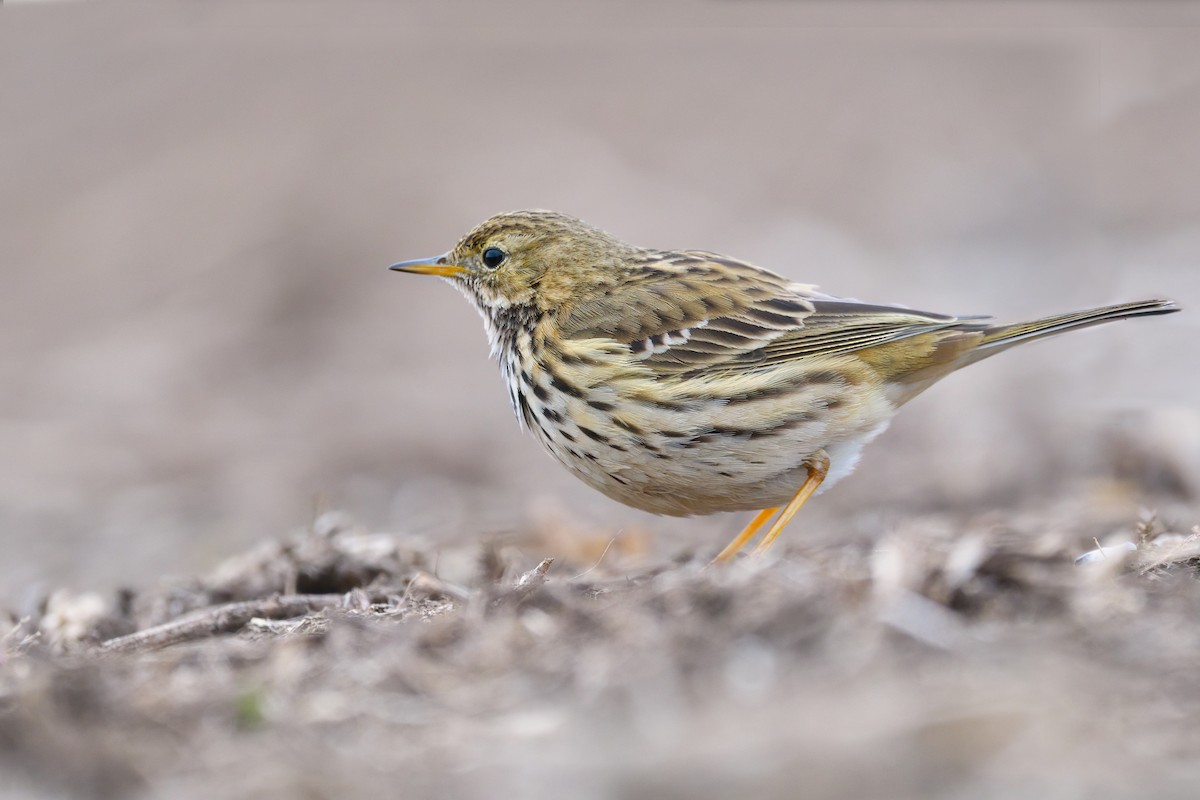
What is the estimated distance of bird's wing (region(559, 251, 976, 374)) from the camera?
632 centimetres

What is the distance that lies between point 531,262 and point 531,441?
18.7 ft

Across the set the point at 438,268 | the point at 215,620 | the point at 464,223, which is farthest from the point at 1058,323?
the point at 464,223

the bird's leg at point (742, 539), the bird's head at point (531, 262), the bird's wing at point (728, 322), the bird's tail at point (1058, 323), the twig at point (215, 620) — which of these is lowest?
the bird's leg at point (742, 539)

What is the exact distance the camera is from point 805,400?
6.17m

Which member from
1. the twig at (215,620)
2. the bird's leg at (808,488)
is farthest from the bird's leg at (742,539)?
the twig at (215,620)

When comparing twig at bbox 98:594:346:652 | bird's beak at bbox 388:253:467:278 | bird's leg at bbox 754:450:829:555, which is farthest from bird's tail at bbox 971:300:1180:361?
twig at bbox 98:594:346:652

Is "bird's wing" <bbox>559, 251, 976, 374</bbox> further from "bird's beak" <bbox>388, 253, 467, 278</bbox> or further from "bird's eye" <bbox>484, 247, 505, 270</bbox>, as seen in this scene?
"bird's beak" <bbox>388, 253, 467, 278</bbox>

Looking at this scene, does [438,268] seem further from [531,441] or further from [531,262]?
[531,441]

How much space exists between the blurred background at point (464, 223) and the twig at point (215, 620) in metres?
2.08

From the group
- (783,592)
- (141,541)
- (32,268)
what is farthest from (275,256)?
(783,592)

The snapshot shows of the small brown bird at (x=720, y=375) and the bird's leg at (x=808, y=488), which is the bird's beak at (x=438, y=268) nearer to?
the small brown bird at (x=720, y=375)

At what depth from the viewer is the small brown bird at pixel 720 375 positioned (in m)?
6.07

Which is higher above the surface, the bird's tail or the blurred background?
the blurred background

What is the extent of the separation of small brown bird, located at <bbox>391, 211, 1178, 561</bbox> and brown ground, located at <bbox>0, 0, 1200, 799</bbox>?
18.3 inches
